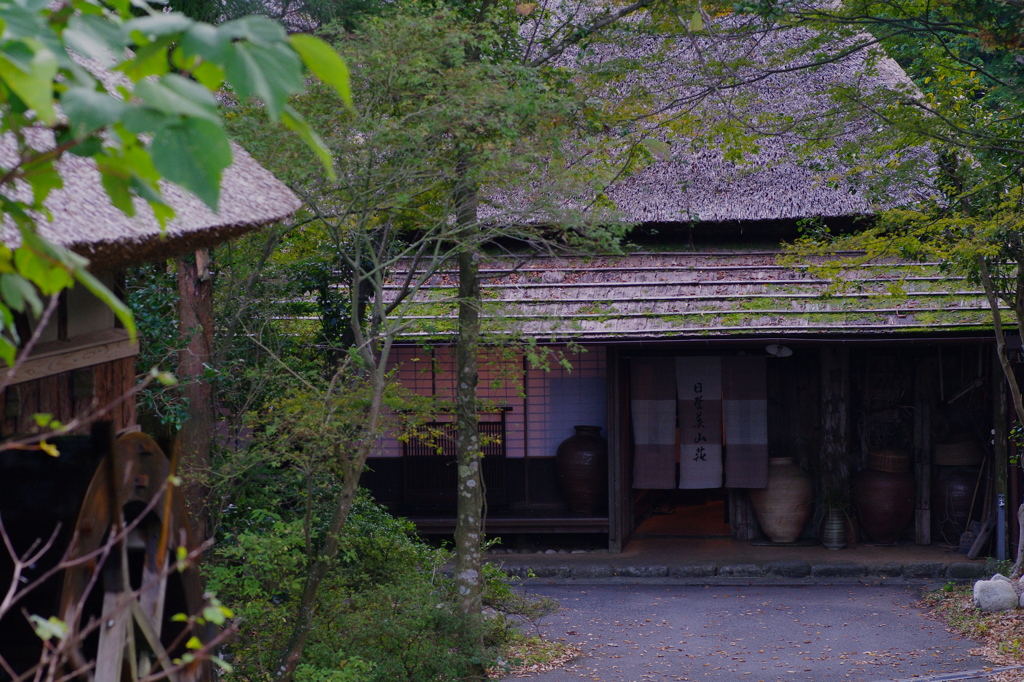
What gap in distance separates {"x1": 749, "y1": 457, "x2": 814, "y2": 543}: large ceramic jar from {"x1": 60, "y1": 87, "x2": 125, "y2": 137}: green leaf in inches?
434

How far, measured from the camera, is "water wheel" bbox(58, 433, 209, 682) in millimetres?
3616

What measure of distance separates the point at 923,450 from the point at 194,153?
1167cm

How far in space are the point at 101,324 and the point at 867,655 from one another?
272 inches

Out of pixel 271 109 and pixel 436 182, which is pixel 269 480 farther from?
pixel 271 109

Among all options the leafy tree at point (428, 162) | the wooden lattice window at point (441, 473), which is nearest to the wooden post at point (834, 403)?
the wooden lattice window at point (441, 473)

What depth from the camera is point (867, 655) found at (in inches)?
313

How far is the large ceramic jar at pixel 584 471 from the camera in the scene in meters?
11.4

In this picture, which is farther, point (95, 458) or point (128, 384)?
point (128, 384)

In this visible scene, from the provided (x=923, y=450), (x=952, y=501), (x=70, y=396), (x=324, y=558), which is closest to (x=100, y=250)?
(x=70, y=396)

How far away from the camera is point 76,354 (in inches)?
154

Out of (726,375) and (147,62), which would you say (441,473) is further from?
(147,62)

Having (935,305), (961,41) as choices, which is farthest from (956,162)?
(935,305)

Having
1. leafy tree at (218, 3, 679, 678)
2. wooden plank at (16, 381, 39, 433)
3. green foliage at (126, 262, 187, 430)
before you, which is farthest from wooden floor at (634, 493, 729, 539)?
wooden plank at (16, 381, 39, 433)

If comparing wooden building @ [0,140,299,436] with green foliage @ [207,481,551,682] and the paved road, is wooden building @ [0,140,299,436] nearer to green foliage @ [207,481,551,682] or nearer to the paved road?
green foliage @ [207,481,551,682]
